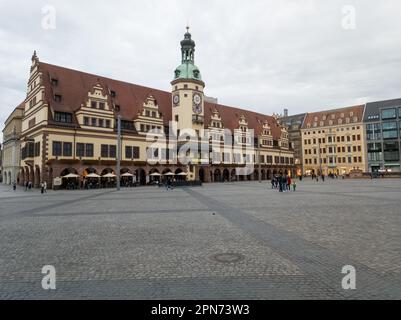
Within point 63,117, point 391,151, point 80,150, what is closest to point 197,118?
point 80,150

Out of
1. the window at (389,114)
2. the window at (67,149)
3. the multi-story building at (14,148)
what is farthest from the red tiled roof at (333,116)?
the multi-story building at (14,148)

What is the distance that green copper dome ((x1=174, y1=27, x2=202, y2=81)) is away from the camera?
64.1 meters

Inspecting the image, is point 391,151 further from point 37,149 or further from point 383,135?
point 37,149

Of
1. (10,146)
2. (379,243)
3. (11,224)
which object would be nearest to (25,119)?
(10,146)

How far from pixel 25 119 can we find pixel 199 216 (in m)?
50.7

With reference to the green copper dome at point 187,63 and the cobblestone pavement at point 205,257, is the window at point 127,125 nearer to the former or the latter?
the green copper dome at point 187,63

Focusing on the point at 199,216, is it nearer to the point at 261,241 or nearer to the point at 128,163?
the point at 261,241

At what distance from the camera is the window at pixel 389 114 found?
89.1 meters

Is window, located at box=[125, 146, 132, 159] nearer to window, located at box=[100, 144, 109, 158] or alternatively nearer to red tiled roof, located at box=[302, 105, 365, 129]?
window, located at box=[100, 144, 109, 158]

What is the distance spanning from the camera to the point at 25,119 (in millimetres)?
54344

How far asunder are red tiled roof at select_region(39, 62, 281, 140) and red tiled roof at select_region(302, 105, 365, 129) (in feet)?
135

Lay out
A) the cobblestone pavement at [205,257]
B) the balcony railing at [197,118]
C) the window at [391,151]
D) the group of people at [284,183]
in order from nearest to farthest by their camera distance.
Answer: the cobblestone pavement at [205,257], the group of people at [284,183], the balcony railing at [197,118], the window at [391,151]

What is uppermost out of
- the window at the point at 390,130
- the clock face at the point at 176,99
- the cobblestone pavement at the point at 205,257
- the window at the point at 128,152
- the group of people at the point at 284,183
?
the clock face at the point at 176,99

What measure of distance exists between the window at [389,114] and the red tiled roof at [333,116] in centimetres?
611
